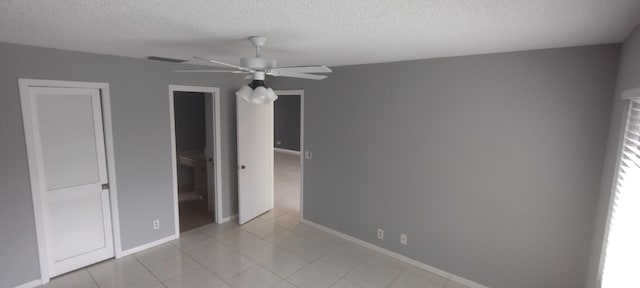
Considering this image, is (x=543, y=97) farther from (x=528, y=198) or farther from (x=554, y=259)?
(x=554, y=259)

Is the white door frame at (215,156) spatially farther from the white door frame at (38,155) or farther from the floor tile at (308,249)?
the floor tile at (308,249)

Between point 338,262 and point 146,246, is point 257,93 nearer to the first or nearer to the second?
point 338,262

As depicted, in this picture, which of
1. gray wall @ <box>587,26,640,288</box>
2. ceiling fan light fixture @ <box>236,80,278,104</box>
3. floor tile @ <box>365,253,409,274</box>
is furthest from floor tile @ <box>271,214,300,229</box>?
gray wall @ <box>587,26,640,288</box>

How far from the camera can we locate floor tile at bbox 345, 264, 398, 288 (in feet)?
10.2

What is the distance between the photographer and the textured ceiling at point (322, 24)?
151cm

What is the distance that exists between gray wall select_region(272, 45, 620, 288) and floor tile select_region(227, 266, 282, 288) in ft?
4.12

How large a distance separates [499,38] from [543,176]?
127 cm

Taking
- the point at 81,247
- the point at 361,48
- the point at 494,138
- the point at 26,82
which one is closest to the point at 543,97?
the point at 494,138

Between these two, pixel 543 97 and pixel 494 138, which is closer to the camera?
pixel 543 97

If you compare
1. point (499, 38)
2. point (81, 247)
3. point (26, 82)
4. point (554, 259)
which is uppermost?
point (499, 38)

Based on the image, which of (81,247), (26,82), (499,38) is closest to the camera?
(499,38)

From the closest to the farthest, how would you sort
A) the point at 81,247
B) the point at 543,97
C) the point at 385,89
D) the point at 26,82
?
the point at 543,97 → the point at 26,82 → the point at 81,247 → the point at 385,89

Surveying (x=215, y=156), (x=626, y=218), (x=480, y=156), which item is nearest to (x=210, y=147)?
(x=215, y=156)

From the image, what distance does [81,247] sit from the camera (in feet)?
10.6
